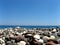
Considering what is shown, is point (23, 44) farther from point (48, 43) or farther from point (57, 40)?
point (57, 40)

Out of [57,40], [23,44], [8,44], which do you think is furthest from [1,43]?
[57,40]

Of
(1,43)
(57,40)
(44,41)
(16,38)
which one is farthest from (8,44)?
(57,40)

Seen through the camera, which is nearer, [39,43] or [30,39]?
[39,43]

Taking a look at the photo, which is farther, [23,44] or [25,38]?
[25,38]

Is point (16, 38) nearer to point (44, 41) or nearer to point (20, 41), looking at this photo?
point (20, 41)

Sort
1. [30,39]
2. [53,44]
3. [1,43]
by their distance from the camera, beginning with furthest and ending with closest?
[30,39] < [1,43] < [53,44]

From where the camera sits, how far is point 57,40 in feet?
15.1

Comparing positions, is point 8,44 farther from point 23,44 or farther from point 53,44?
point 53,44

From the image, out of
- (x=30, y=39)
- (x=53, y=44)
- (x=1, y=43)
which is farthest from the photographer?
(x=30, y=39)

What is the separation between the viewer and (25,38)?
497 centimetres

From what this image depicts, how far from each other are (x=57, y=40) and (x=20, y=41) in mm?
1063

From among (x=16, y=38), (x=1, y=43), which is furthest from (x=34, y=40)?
(x=1, y=43)

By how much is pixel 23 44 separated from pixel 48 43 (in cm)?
69

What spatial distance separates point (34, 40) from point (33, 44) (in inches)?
8.2
